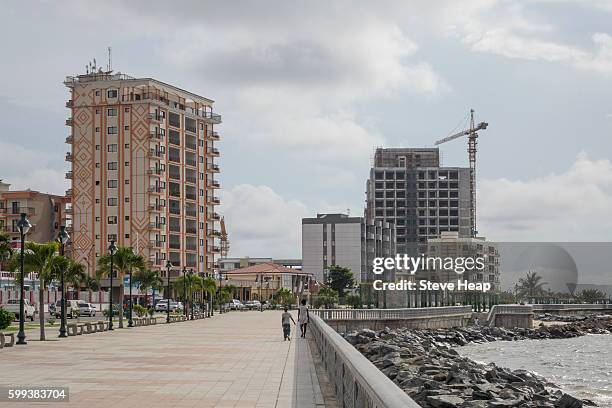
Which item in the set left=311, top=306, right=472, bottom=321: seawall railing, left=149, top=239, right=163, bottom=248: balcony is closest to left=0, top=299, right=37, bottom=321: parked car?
left=311, top=306, right=472, bottom=321: seawall railing

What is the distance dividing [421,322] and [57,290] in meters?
38.5

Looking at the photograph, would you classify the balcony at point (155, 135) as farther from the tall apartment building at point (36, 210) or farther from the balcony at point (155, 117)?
the tall apartment building at point (36, 210)

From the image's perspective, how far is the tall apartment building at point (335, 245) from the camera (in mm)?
175250

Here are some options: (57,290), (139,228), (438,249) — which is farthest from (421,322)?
(438,249)

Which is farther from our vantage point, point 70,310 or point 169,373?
point 70,310

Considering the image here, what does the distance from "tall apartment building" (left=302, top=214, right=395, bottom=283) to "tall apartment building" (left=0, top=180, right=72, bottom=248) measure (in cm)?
5814

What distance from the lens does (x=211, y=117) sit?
134m

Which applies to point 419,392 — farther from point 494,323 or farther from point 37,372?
point 494,323

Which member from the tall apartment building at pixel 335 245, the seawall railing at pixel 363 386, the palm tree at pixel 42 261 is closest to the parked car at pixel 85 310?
the palm tree at pixel 42 261

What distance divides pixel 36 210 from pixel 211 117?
28860mm

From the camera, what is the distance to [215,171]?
134 metres

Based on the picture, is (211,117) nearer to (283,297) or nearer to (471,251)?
(283,297)

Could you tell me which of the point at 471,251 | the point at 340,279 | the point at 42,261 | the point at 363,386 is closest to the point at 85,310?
the point at 42,261

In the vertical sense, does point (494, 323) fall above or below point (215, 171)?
below
